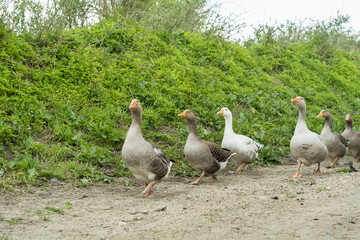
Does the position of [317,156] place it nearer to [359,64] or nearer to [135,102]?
[135,102]

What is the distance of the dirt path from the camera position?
4.55 metres

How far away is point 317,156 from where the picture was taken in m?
8.29

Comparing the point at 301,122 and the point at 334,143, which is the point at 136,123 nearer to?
the point at 301,122

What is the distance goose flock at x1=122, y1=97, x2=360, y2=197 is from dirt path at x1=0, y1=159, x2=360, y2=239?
41 cm

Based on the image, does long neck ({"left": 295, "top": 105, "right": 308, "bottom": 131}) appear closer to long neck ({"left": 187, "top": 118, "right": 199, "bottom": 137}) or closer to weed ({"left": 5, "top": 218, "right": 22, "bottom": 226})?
A: long neck ({"left": 187, "top": 118, "right": 199, "bottom": 137})

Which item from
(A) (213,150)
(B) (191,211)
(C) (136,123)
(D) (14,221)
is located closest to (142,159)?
(C) (136,123)

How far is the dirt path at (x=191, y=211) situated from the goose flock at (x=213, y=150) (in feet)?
1.34

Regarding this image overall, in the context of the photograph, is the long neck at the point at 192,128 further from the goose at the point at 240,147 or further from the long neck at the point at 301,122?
the long neck at the point at 301,122

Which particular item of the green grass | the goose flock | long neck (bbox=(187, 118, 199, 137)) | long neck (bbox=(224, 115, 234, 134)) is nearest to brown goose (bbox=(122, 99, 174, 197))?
the goose flock

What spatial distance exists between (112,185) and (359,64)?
15.8 m

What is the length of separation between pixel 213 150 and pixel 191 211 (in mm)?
2578

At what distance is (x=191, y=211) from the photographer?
548 centimetres

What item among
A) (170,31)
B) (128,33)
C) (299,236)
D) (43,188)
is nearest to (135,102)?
(43,188)

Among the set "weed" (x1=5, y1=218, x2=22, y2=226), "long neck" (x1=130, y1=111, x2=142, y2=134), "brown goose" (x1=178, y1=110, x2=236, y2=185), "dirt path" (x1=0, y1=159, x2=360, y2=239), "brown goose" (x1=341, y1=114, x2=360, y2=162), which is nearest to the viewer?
"dirt path" (x1=0, y1=159, x2=360, y2=239)
